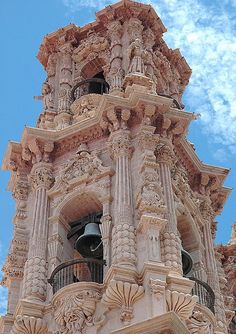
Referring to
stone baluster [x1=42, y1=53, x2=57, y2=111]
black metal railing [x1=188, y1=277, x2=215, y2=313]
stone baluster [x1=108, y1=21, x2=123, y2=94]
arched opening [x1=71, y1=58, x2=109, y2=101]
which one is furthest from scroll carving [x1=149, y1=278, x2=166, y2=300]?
arched opening [x1=71, y1=58, x2=109, y2=101]

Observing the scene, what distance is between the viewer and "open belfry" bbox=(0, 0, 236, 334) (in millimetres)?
20953

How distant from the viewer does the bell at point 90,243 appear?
23500 mm

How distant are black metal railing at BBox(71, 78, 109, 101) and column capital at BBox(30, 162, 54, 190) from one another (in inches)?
157

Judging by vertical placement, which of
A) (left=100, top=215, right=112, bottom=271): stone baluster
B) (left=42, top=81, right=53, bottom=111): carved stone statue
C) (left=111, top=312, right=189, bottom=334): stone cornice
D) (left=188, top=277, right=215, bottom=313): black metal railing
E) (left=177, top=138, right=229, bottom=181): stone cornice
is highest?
(left=42, top=81, right=53, bottom=111): carved stone statue

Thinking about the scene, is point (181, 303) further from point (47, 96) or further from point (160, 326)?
point (47, 96)

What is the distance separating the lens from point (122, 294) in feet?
67.7

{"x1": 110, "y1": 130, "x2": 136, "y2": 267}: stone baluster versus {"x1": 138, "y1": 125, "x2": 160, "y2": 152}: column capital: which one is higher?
{"x1": 138, "y1": 125, "x2": 160, "y2": 152}: column capital

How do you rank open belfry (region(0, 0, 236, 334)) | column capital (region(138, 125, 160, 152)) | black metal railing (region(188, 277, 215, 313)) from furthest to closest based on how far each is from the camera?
column capital (region(138, 125, 160, 152))
black metal railing (region(188, 277, 215, 313))
open belfry (region(0, 0, 236, 334))

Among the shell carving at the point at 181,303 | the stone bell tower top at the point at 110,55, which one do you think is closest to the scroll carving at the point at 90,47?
the stone bell tower top at the point at 110,55

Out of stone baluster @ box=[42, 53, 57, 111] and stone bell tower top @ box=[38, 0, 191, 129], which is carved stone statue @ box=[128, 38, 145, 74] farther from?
stone baluster @ box=[42, 53, 57, 111]

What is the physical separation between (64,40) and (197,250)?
987 centimetres

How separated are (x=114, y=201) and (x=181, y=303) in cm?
407

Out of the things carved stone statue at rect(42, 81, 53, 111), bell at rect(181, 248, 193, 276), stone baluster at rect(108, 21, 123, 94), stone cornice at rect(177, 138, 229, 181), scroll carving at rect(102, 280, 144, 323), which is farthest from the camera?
carved stone statue at rect(42, 81, 53, 111)

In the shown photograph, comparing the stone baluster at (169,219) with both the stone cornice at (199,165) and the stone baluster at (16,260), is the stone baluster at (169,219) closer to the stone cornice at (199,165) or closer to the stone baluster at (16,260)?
the stone cornice at (199,165)
